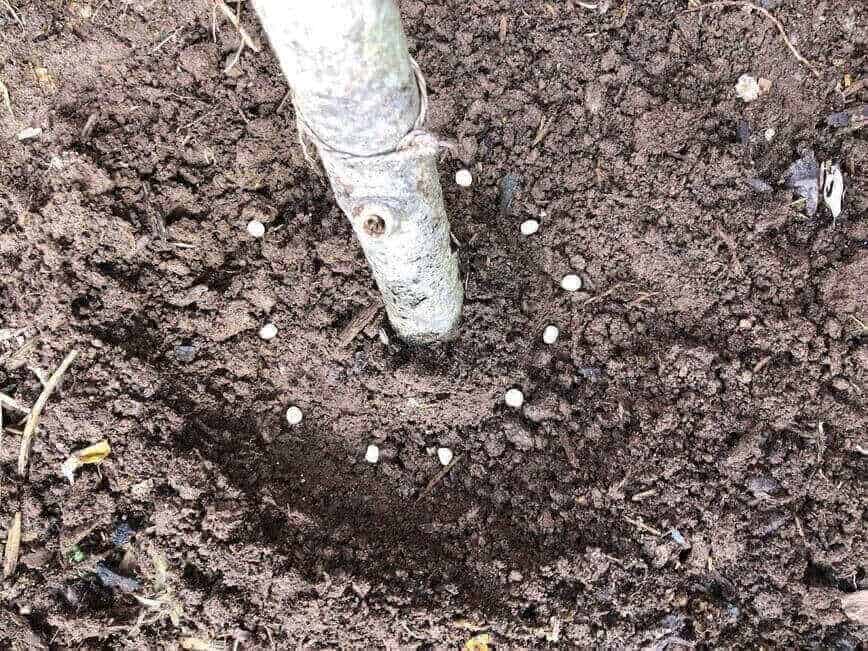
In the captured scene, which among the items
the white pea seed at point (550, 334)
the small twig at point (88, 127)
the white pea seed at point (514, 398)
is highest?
the small twig at point (88, 127)

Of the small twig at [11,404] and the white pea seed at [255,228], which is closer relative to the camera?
the small twig at [11,404]

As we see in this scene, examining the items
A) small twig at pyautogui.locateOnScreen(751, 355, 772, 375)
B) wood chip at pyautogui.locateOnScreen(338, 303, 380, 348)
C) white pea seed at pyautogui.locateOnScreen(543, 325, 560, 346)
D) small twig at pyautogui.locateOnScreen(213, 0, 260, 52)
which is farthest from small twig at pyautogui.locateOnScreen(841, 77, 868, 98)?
small twig at pyautogui.locateOnScreen(213, 0, 260, 52)

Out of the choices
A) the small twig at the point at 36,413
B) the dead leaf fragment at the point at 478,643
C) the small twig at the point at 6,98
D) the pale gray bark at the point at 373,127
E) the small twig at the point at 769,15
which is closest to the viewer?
the pale gray bark at the point at 373,127

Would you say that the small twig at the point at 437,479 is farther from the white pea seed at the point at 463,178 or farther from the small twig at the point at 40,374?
the small twig at the point at 40,374

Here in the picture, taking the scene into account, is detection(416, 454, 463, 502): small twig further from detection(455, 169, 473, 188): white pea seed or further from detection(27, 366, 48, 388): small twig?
detection(27, 366, 48, 388): small twig

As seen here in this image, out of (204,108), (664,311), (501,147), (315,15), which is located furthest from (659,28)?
(315,15)

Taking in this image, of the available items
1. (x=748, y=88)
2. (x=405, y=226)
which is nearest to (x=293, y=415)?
(x=405, y=226)

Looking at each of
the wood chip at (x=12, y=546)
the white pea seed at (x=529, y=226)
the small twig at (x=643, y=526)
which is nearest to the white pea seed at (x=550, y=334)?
the white pea seed at (x=529, y=226)
